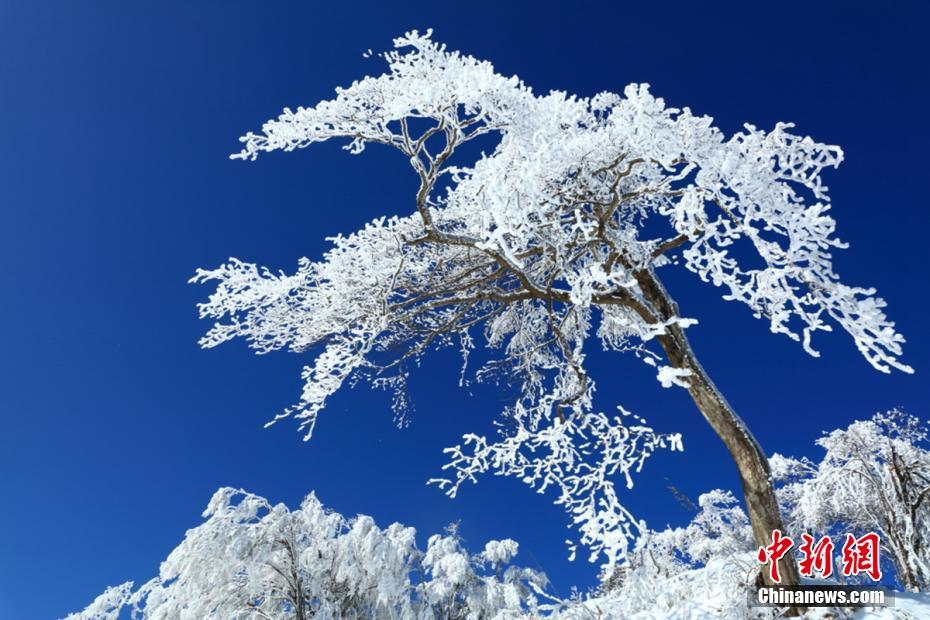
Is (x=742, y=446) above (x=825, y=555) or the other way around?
above

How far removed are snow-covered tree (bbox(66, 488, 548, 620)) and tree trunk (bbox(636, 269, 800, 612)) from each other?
3.94 meters

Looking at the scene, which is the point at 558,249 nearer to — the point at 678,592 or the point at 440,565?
the point at 678,592

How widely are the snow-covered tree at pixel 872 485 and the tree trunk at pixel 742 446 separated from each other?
6216 millimetres

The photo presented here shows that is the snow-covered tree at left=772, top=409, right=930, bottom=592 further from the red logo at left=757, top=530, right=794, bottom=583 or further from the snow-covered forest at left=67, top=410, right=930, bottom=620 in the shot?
the red logo at left=757, top=530, right=794, bottom=583

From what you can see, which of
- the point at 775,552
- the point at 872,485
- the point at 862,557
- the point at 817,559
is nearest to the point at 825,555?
the point at 817,559

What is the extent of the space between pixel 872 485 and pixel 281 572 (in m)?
11.1

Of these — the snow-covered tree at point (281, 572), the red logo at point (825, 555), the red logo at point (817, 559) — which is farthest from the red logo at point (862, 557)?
the snow-covered tree at point (281, 572)

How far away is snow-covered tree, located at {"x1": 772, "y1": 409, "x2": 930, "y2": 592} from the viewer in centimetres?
958

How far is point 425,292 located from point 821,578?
185 inches

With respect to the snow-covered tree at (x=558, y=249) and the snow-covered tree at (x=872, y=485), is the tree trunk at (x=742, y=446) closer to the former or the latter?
the snow-covered tree at (x=558, y=249)

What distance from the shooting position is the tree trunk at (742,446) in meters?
4.65

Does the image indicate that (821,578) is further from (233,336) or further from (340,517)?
(340,517)

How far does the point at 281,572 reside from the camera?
8.73 m

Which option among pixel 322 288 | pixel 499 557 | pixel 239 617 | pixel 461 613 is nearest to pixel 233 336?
pixel 322 288
